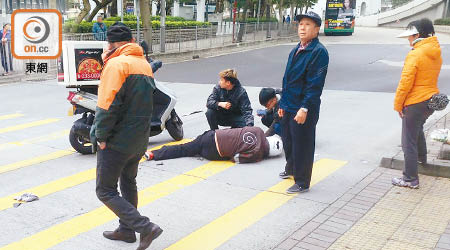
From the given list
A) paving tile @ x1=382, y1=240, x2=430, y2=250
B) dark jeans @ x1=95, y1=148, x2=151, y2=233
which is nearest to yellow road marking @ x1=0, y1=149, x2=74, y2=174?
dark jeans @ x1=95, y1=148, x2=151, y2=233

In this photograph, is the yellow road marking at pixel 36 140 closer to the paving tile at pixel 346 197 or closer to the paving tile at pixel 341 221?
the paving tile at pixel 346 197

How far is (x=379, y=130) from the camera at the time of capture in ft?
29.2

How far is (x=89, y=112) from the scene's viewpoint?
7.16 metres

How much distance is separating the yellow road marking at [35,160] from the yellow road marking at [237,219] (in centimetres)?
326

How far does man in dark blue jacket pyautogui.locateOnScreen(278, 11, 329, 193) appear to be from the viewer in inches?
202

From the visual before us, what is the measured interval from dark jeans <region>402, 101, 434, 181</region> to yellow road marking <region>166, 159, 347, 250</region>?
1.06m

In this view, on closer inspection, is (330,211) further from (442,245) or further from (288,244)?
(442,245)

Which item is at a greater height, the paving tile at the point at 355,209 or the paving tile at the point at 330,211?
the paving tile at the point at 355,209

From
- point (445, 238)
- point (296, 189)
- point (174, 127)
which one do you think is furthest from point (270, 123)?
point (445, 238)

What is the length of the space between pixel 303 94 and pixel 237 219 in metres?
1.50

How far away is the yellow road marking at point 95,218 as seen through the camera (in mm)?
4293

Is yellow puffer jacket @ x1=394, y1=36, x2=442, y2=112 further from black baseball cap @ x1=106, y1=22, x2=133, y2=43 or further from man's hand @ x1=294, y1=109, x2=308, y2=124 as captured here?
black baseball cap @ x1=106, y1=22, x2=133, y2=43

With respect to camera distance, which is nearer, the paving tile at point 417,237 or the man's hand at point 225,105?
the paving tile at point 417,237

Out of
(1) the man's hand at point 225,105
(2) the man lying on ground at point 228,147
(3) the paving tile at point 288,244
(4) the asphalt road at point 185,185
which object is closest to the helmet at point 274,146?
Result: (2) the man lying on ground at point 228,147
